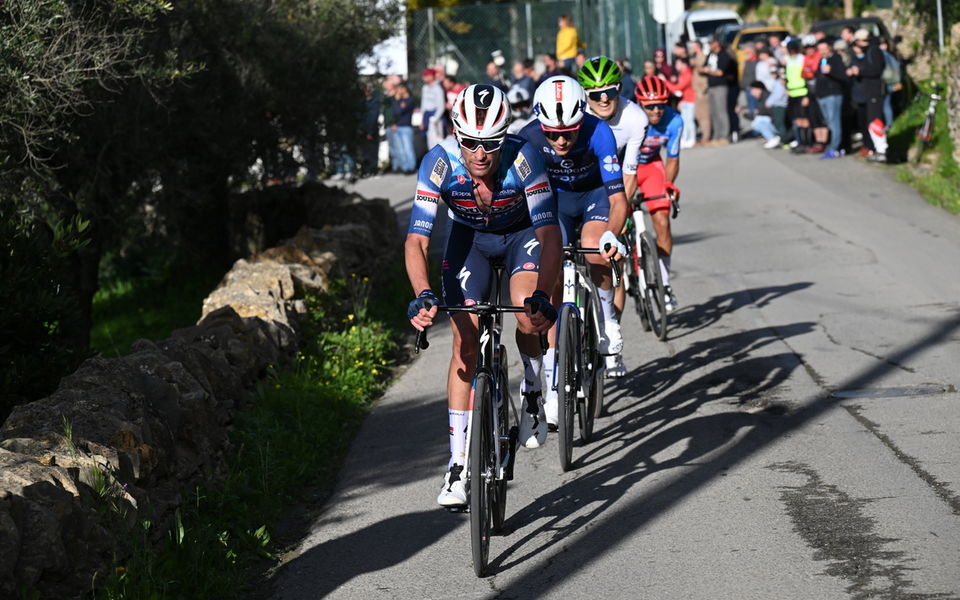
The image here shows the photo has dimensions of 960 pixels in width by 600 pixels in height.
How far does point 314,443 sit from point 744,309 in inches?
203

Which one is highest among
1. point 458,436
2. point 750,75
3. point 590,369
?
point 750,75

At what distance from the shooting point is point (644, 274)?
441 inches

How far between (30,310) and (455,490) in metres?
3.24

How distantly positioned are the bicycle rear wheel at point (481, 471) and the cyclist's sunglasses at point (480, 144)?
3.61 feet

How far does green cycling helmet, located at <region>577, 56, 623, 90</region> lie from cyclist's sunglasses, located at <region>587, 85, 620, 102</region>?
0.11 feet

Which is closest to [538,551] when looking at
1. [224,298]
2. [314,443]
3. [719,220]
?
[314,443]

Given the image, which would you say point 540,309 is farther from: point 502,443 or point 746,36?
point 746,36

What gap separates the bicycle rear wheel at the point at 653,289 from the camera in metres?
11.1

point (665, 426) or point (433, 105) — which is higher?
point (433, 105)

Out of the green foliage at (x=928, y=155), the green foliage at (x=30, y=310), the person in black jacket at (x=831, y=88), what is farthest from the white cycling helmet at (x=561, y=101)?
the person in black jacket at (x=831, y=88)

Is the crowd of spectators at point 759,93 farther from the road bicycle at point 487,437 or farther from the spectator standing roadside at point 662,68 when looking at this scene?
→ the road bicycle at point 487,437

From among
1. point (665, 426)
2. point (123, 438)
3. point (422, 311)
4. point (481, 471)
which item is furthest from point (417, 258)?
point (665, 426)

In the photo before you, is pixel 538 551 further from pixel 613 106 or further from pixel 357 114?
pixel 357 114

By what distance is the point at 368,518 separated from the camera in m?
7.19
